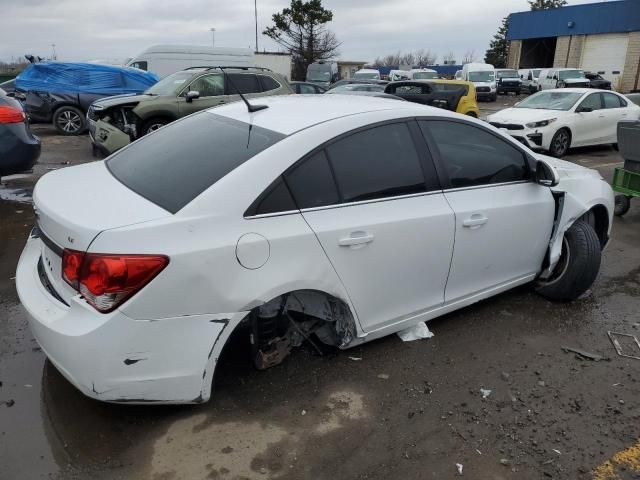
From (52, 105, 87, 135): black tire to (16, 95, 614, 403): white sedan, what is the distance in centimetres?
1106

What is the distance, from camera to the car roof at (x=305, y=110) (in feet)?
9.84

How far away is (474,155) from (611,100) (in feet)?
35.8

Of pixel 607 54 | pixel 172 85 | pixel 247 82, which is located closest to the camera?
pixel 172 85

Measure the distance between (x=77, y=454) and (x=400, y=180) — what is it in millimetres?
2200

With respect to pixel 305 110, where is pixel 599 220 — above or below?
below

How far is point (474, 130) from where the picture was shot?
→ 11.8ft

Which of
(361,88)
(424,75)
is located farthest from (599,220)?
(424,75)

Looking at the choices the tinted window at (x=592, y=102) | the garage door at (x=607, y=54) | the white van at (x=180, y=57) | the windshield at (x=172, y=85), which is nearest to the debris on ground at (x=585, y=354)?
the windshield at (x=172, y=85)

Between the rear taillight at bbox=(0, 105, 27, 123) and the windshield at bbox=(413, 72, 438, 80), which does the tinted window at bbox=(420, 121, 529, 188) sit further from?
the windshield at bbox=(413, 72, 438, 80)

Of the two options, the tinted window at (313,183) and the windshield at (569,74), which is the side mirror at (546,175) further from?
the windshield at (569,74)

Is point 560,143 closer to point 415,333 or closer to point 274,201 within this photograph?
point 415,333

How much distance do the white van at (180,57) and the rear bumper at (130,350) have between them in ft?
61.9

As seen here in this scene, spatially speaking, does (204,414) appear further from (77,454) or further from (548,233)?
(548,233)

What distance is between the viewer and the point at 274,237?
2580mm
